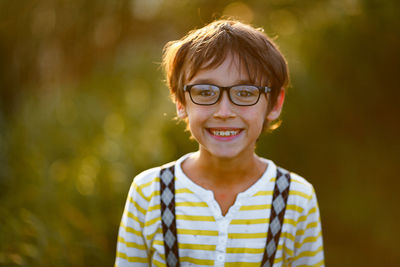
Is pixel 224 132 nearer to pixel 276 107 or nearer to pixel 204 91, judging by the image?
pixel 204 91

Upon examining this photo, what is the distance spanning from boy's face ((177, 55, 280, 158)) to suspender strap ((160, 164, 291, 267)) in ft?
0.81

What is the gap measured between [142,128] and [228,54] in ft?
10.2

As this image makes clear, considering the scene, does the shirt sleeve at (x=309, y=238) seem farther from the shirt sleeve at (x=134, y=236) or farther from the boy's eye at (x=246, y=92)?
the shirt sleeve at (x=134, y=236)

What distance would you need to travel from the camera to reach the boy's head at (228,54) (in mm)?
1807

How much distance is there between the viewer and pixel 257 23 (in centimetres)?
489

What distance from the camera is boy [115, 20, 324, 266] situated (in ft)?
5.91

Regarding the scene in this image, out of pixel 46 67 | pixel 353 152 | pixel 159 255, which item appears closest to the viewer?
pixel 159 255

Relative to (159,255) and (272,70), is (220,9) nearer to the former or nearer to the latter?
(272,70)

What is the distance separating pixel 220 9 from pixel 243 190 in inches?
157

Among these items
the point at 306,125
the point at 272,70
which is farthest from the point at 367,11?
the point at 272,70

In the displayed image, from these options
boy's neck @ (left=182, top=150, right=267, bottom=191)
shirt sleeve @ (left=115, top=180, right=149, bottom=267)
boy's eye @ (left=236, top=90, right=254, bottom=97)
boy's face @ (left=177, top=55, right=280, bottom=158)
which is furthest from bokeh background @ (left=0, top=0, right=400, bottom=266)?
boy's eye @ (left=236, top=90, right=254, bottom=97)

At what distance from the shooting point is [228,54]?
1800 mm

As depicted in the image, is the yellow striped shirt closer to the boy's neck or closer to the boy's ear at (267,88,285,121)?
the boy's neck

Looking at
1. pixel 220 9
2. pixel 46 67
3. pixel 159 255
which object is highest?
pixel 220 9
